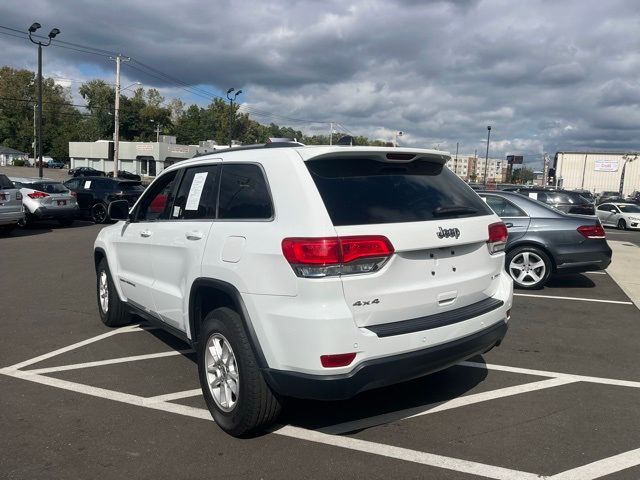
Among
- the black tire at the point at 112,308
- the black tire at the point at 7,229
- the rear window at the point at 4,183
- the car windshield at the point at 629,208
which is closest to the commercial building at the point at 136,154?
the car windshield at the point at 629,208

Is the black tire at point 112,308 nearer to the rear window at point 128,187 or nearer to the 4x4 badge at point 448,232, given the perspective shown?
the 4x4 badge at point 448,232

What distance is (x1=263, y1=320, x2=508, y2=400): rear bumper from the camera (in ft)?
10.2

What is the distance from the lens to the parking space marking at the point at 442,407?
12.4ft

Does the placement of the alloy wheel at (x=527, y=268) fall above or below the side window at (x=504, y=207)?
below

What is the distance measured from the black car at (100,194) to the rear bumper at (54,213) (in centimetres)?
187

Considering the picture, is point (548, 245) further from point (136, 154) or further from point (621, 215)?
point (136, 154)

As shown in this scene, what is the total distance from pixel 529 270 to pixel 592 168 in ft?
208

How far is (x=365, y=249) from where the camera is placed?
10.2 ft

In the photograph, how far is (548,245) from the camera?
8438 mm

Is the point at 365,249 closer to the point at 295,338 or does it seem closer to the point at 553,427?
the point at 295,338

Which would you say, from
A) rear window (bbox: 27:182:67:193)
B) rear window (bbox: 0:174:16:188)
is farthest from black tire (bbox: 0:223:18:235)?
rear window (bbox: 27:182:67:193)

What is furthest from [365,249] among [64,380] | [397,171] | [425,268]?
[64,380]

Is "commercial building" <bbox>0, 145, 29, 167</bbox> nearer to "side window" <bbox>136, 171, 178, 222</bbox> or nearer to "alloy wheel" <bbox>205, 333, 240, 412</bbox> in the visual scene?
"side window" <bbox>136, 171, 178, 222</bbox>

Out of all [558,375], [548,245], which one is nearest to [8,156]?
[548,245]
